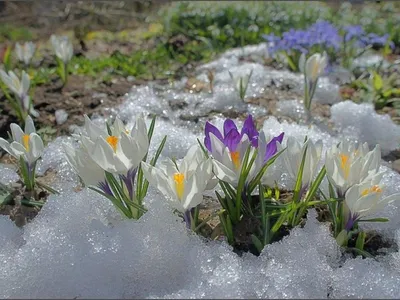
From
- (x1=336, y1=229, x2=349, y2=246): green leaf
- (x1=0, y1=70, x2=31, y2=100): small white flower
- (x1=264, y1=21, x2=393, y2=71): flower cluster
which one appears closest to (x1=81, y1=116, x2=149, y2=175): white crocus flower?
(x1=336, y1=229, x2=349, y2=246): green leaf

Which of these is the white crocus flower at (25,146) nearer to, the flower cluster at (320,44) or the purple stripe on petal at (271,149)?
the purple stripe on petal at (271,149)

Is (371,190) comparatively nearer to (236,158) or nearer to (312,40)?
(236,158)

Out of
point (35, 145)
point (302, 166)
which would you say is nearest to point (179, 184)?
point (302, 166)

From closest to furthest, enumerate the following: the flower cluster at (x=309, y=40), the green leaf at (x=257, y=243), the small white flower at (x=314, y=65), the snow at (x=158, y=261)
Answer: the snow at (x=158, y=261) < the green leaf at (x=257, y=243) < the small white flower at (x=314, y=65) < the flower cluster at (x=309, y=40)

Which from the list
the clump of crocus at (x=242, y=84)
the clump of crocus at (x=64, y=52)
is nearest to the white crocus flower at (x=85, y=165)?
the clump of crocus at (x=242, y=84)

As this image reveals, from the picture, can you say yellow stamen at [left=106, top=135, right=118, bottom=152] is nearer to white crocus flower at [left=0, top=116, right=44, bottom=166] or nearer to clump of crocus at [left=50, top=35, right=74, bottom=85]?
white crocus flower at [left=0, top=116, right=44, bottom=166]
